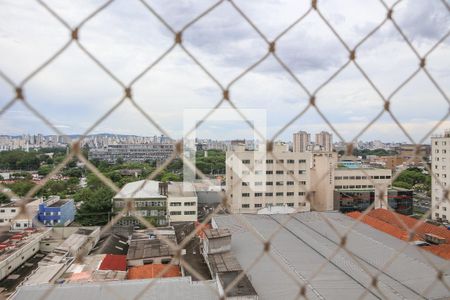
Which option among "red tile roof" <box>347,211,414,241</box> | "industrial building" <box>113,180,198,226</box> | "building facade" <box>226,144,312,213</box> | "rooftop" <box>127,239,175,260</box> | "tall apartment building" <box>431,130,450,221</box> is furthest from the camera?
"tall apartment building" <box>431,130,450,221</box>

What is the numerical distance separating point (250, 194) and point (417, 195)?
6.41 metres

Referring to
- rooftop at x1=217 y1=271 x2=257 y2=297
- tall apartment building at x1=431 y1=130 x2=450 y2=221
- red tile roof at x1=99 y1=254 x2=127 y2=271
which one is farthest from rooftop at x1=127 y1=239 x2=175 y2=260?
tall apartment building at x1=431 y1=130 x2=450 y2=221

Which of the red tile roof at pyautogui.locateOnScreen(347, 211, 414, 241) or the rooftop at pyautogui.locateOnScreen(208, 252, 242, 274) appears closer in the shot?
the rooftop at pyautogui.locateOnScreen(208, 252, 242, 274)

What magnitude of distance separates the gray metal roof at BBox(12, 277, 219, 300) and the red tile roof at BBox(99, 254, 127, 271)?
3.47ft

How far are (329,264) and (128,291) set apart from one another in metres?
1.95

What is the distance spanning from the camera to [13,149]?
109 cm

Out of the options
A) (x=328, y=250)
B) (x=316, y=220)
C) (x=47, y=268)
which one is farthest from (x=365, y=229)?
(x=47, y=268)

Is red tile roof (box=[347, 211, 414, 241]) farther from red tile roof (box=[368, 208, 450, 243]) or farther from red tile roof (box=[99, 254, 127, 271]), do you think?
red tile roof (box=[99, 254, 127, 271])

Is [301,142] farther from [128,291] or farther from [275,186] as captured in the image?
[128,291]

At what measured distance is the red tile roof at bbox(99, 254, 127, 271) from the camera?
4.12 meters

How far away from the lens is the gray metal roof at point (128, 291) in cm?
284

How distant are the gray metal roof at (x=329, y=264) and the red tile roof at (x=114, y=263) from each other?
1.34 meters

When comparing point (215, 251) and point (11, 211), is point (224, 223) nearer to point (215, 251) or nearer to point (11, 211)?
point (215, 251)

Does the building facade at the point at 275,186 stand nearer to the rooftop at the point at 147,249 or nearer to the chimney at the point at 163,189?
the chimney at the point at 163,189
